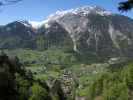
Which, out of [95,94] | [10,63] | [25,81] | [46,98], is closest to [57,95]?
[46,98]

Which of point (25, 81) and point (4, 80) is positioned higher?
point (4, 80)

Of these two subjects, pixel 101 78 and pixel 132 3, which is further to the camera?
pixel 101 78

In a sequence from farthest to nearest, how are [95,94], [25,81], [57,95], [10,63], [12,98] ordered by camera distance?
[95,94], [57,95], [25,81], [10,63], [12,98]

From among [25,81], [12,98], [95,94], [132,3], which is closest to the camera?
[132,3]

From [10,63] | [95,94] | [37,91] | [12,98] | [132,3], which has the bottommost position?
[95,94]

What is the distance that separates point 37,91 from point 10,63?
42073 mm

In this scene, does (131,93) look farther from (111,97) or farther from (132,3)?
A: (132,3)

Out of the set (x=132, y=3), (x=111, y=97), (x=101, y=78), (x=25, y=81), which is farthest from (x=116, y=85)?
(x=132, y=3)

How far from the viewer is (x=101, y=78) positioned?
395 feet

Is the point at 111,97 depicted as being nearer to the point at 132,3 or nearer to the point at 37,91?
the point at 37,91

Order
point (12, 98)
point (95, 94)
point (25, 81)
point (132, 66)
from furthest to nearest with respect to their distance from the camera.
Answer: point (95, 94)
point (132, 66)
point (25, 81)
point (12, 98)

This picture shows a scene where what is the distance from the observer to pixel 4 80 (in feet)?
102

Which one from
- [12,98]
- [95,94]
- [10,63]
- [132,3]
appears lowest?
[95,94]

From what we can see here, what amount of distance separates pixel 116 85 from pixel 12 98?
2977 inches
